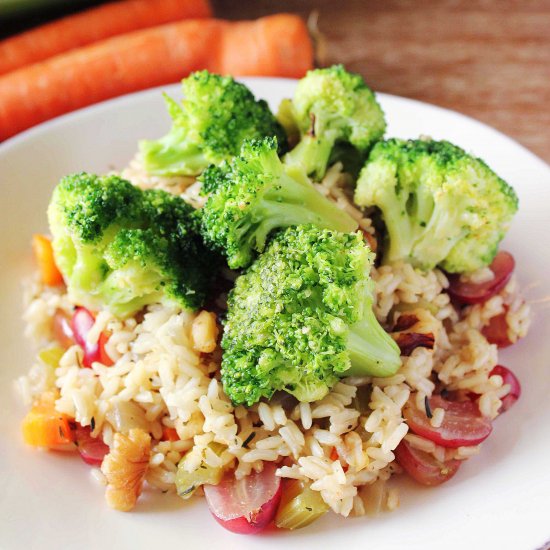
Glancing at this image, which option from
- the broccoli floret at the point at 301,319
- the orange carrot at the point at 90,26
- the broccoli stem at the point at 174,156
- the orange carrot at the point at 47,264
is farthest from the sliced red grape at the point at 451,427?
the orange carrot at the point at 90,26

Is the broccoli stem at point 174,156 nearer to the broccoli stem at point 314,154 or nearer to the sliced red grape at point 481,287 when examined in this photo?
the broccoli stem at point 314,154

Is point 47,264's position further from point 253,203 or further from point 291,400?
point 291,400

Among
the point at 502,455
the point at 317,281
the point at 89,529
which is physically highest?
the point at 317,281

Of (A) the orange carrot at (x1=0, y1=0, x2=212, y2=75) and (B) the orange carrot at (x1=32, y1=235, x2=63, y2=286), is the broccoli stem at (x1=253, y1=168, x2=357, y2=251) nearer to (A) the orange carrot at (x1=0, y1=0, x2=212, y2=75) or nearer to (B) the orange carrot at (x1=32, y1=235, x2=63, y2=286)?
(B) the orange carrot at (x1=32, y1=235, x2=63, y2=286)

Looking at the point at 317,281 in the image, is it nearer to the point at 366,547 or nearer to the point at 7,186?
the point at 366,547

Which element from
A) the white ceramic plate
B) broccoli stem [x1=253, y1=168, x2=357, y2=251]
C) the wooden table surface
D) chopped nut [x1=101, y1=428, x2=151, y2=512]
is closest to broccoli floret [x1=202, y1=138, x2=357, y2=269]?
broccoli stem [x1=253, y1=168, x2=357, y2=251]

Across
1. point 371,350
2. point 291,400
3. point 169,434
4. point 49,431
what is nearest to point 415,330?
point 371,350

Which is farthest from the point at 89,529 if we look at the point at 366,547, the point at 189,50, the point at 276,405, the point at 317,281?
the point at 189,50
